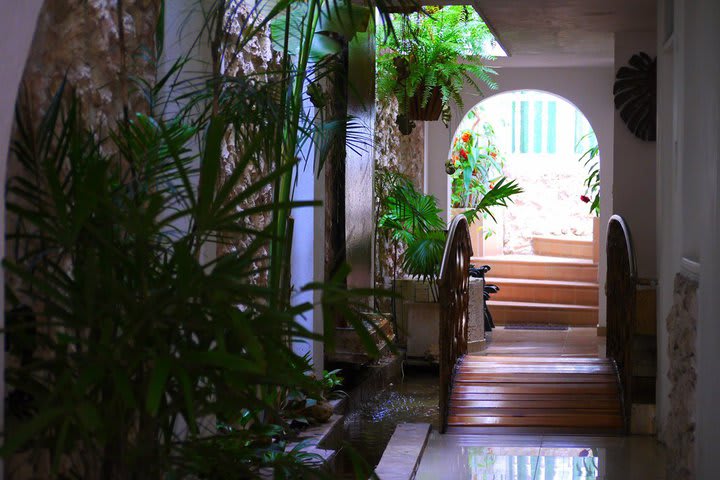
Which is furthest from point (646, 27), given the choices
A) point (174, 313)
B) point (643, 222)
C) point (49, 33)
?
point (174, 313)

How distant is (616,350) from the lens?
652 centimetres

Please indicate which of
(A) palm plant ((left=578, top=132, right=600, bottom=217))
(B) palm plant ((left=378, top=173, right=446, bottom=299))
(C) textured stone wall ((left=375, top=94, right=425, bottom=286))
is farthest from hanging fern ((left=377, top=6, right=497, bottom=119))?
(A) palm plant ((left=578, top=132, right=600, bottom=217))

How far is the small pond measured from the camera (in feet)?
18.0

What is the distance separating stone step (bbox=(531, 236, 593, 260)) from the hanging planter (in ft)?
16.3

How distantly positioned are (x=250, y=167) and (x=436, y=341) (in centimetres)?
375

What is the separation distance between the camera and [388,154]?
886 centimetres

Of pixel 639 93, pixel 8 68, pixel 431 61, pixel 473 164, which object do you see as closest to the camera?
pixel 8 68

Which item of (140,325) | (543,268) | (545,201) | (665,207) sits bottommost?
(543,268)

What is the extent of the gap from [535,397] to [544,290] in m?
5.83

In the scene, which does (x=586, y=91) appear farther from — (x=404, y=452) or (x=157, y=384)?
(x=157, y=384)

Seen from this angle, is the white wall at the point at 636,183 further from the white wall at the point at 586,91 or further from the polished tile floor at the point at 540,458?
the polished tile floor at the point at 540,458

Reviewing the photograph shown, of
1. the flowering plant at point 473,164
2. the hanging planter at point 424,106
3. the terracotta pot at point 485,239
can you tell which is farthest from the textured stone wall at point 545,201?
the hanging planter at point 424,106

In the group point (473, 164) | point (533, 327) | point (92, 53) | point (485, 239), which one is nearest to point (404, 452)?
point (92, 53)

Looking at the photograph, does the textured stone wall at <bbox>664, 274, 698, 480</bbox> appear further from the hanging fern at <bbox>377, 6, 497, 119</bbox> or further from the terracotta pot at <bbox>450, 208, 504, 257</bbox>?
the terracotta pot at <bbox>450, 208, 504, 257</bbox>
